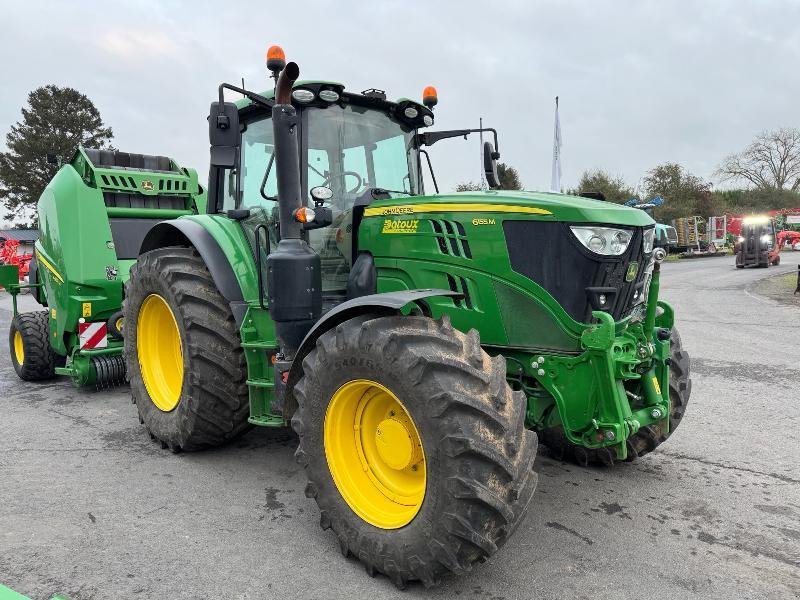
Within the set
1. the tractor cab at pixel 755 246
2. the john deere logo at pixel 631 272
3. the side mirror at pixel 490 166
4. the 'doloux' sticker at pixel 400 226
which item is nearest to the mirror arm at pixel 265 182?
the 'doloux' sticker at pixel 400 226

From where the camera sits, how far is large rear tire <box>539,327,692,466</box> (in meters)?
3.85

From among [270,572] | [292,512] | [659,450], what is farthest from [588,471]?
[270,572]

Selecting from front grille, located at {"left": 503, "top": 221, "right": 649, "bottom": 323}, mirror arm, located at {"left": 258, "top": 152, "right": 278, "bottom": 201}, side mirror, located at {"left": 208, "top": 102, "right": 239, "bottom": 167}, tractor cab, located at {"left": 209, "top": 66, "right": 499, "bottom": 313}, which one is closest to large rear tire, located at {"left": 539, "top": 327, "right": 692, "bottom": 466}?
front grille, located at {"left": 503, "top": 221, "right": 649, "bottom": 323}

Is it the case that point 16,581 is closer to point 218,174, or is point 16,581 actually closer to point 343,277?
point 343,277

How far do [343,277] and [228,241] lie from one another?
845 mm

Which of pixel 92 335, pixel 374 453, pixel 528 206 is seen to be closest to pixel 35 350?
pixel 92 335

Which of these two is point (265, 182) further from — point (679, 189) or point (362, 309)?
point (679, 189)

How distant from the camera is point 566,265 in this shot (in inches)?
121

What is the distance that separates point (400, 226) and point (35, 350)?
4.94m

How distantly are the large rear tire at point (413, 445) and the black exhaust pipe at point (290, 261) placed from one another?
47cm

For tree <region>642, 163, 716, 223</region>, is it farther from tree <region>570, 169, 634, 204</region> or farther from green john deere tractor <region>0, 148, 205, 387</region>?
green john deere tractor <region>0, 148, 205, 387</region>

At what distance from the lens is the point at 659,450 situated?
4.38 metres

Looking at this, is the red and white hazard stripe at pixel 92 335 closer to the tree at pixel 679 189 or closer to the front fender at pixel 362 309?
the front fender at pixel 362 309

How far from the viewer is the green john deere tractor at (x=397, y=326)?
2.58m
